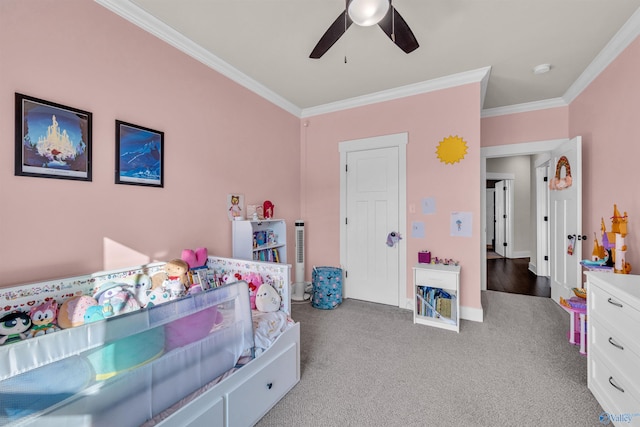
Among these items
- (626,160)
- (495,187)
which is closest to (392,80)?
(626,160)

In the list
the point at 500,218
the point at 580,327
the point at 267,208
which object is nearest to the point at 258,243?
the point at 267,208

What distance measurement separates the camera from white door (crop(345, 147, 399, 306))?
3350 mm

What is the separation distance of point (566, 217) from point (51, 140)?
15.7 feet

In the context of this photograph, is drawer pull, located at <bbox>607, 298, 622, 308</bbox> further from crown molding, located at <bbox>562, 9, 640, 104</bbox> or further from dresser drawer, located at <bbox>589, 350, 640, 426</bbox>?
crown molding, located at <bbox>562, 9, 640, 104</bbox>

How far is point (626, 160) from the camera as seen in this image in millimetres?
2303

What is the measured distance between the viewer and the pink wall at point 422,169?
9.61ft

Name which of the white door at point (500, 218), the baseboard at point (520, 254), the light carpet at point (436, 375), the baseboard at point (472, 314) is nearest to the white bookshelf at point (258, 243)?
the light carpet at point (436, 375)

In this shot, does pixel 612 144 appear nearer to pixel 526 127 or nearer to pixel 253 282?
pixel 526 127

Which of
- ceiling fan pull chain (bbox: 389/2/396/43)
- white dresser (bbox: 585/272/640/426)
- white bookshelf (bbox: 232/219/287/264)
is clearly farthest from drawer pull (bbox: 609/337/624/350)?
white bookshelf (bbox: 232/219/287/264)

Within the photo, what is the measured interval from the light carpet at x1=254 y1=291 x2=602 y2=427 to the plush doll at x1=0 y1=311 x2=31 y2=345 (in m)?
1.31

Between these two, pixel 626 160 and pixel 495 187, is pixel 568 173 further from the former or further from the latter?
pixel 495 187

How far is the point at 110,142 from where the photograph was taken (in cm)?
187

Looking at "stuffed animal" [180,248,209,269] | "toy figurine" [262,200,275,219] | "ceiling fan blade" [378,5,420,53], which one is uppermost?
"ceiling fan blade" [378,5,420,53]

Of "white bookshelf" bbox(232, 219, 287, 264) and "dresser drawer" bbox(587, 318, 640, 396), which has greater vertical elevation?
"white bookshelf" bbox(232, 219, 287, 264)
